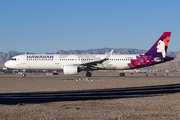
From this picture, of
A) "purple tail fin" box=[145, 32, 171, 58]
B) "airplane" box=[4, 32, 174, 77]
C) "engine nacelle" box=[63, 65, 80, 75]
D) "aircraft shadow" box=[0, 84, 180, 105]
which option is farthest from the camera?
"purple tail fin" box=[145, 32, 171, 58]

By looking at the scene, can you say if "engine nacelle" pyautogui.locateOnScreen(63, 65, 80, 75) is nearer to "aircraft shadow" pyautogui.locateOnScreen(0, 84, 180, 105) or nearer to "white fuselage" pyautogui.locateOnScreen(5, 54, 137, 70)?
"white fuselage" pyautogui.locateOnScreen(5, 54, 137, 70)

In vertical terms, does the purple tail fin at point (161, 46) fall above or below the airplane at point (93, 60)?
above

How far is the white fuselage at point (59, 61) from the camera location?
43594 millimetres

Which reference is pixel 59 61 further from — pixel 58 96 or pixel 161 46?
pixel 58 96

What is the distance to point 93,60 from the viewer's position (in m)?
44.2

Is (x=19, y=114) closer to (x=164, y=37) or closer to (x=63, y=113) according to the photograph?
(x=63, y=113)

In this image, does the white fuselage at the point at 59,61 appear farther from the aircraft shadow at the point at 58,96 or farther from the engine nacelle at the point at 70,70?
the aircraft shadow at the point at 58,96

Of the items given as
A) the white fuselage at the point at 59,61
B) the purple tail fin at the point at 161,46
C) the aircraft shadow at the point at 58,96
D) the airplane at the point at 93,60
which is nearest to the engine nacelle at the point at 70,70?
the airplane at the point at 93,60

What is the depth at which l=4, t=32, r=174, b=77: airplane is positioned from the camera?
143 ft

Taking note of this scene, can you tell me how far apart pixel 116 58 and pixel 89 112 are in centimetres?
3525

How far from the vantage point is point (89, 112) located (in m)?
9.80

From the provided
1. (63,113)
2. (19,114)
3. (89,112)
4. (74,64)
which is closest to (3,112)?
(19,114)

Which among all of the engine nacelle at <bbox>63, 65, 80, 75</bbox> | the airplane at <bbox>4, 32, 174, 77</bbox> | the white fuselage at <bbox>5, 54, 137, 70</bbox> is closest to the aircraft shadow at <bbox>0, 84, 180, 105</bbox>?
the engine nacelle at <bbox>63, 65, 80, 75</bbox>

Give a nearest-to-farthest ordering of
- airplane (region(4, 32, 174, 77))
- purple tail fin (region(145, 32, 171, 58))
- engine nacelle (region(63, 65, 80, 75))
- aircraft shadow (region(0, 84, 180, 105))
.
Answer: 1. aircraft shadow (region(0, 84, 180, 105))
2. engine nacelle (region(63, 65, 80, 75))
3. airplane (region(4, 32, 174, 77))
4. purple tail fin (region(145, 32, 171, 58))
